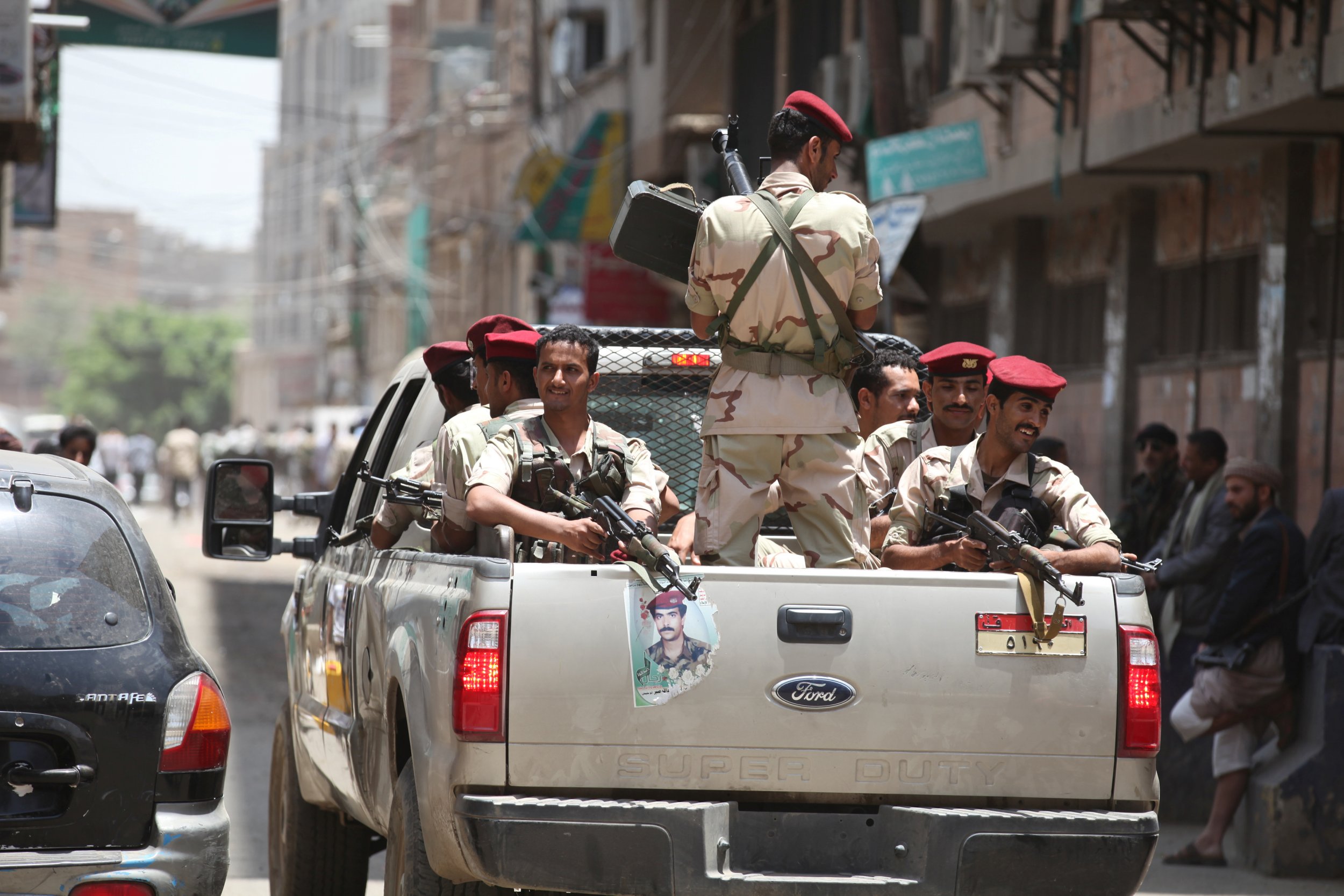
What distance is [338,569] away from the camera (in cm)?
645

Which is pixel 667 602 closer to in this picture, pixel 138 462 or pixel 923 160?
pixel 923 160

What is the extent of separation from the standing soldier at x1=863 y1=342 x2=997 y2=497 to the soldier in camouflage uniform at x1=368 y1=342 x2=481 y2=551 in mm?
1392

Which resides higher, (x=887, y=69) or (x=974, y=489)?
(x=887, y=69)

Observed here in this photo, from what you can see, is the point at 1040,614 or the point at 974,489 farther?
the point at 974,489

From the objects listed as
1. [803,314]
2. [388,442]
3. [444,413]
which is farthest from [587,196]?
[803,314]

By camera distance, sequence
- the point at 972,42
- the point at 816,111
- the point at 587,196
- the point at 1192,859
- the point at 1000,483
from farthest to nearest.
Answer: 1. the point at 587,196
2. the point at 972,42
3. the point at 1192,859
4. the point at 816,111
5. the point at 1000,483

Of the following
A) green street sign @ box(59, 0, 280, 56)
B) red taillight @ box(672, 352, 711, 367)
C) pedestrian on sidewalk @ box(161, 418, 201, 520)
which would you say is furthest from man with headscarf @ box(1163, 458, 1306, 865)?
pedestrian on sidewalk @ box(161, 418, 201, 520)

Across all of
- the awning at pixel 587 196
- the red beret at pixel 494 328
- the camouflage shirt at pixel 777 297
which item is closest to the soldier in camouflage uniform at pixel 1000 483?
the camouflage shirt at pixel 777 297

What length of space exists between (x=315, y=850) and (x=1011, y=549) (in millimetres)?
3046

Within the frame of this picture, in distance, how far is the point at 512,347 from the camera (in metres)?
5.74

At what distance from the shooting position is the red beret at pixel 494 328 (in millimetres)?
5922

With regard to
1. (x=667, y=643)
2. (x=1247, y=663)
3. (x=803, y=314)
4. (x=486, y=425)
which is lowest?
(x=1247, y=663)

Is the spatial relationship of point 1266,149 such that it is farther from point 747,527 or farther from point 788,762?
point 788,762

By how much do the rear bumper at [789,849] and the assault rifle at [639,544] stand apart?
512 millimetres
